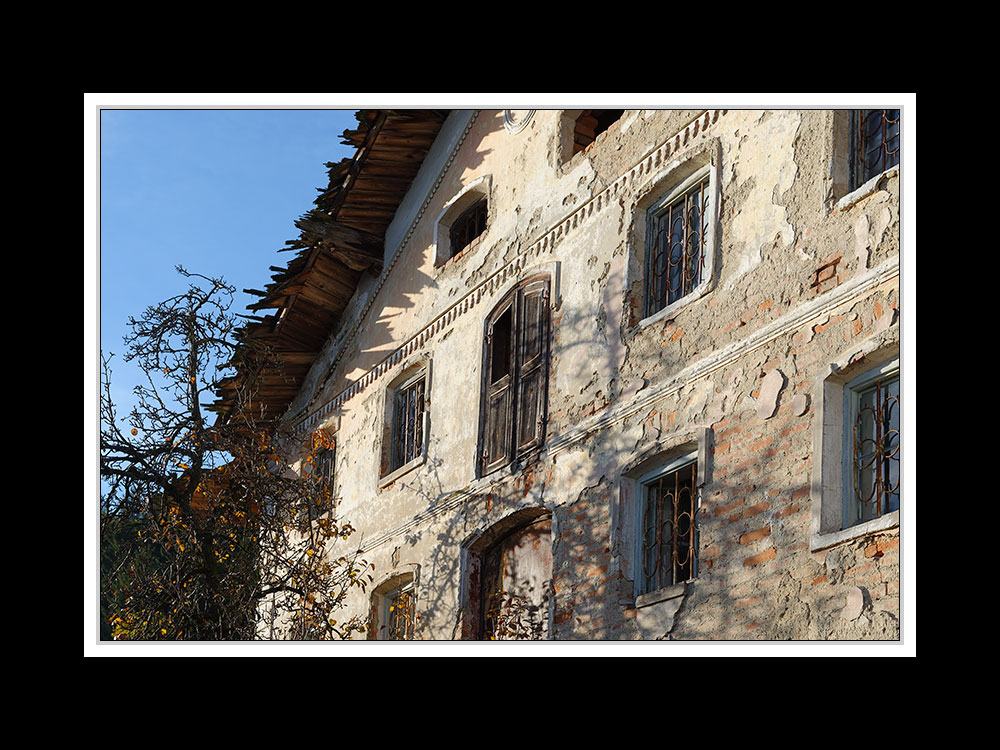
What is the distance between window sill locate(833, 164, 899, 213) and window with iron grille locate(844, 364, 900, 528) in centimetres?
97

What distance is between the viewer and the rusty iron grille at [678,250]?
8.56 meters

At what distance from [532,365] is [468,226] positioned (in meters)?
2.11

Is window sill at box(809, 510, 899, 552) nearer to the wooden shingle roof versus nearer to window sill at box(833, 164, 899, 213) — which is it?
window sill at box(833, 164, 899, 213)

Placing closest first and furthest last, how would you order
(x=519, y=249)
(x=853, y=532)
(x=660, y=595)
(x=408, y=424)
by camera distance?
(x=853, y=532) → (x=660, y=595) → (x=519, y=249) → (x=408, y=424)

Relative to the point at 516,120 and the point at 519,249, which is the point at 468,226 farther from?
the point at 516,120

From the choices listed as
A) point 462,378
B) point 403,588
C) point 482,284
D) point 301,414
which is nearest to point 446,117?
point 482,284

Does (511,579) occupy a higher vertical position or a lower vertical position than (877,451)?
lower

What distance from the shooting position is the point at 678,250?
8758mm

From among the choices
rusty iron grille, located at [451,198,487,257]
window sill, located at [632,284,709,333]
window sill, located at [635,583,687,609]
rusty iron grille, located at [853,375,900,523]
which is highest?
rusty iron grille, located at [451,198,487,257]

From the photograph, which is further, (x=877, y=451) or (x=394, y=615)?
(x=394, y=615)

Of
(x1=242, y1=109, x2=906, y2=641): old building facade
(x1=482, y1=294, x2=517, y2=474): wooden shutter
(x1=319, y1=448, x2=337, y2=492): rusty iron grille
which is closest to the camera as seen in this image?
(x1=242, y1=109, x2=906, y2=641): old building facade

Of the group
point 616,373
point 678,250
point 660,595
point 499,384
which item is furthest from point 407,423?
point 660,595

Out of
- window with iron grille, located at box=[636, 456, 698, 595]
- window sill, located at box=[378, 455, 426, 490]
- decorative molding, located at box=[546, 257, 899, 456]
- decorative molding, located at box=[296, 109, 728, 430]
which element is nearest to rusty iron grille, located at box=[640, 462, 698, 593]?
window with iron grille, located at box=[636, 456, 698, 595]

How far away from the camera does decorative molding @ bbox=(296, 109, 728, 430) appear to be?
29.1 ft
